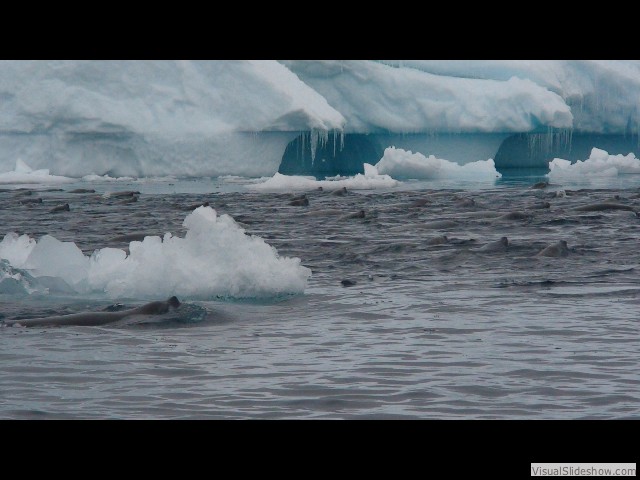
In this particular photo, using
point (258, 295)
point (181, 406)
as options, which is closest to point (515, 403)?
point (181, 406)

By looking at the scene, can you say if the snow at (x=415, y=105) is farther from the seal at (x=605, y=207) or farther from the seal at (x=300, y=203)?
the seal at (x=605, y=207)

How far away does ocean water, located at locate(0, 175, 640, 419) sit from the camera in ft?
16.0

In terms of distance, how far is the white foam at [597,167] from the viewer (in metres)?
31.0

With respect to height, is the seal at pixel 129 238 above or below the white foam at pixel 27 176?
below

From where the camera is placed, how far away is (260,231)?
13.9m

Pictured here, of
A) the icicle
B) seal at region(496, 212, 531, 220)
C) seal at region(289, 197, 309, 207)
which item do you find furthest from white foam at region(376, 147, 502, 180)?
seal at region(496, 212, 531, 220)

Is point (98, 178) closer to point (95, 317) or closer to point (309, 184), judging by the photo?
point (309, 184)

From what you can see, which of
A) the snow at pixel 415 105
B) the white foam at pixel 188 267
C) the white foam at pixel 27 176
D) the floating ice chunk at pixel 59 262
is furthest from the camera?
the snow at pixel 415 105

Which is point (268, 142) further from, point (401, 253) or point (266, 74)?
point (401, 253)

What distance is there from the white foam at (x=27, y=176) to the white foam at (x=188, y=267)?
731 inches

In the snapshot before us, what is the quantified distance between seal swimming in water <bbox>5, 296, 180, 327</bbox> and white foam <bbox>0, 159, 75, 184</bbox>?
20.3 m

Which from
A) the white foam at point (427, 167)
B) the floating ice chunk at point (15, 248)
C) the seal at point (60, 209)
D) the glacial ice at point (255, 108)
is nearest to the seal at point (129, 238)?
the floating ice chunk at point (15, 248)

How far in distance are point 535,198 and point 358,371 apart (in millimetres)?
14984

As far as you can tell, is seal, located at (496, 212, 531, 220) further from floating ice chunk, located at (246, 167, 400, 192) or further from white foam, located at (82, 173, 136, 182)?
white foam, located at (82, 173, 136, 182)
